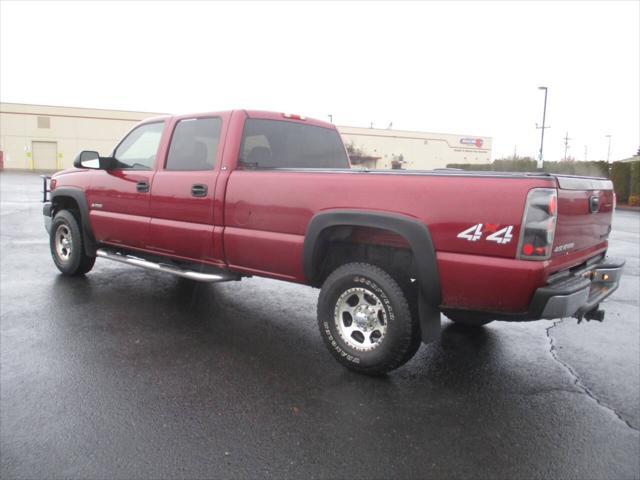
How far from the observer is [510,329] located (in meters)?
4.95

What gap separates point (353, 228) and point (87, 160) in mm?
3701

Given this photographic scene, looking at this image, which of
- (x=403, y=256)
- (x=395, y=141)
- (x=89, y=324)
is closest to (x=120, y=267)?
(x=89, y=324)

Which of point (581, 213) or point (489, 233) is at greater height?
point (581, 213)

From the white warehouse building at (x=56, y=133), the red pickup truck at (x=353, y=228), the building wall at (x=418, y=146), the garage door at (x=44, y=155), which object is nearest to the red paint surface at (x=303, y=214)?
the red pickup truck at (x=353, y=228)

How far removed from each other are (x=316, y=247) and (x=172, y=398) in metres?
1.45

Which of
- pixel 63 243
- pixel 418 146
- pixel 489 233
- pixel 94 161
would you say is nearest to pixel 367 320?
pixel 489 233

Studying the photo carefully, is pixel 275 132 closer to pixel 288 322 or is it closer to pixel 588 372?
pixel 288 322

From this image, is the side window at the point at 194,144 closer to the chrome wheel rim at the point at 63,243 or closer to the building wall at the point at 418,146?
the chrome wheel rim at the point at 63,243

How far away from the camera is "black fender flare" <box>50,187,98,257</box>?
6.00 metres

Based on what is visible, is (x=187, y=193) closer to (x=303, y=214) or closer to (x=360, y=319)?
(x=303, y=214)

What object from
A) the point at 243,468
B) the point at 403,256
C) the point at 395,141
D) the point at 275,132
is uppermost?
the point at 395,141

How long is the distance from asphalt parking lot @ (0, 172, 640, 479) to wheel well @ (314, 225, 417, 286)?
752 mm

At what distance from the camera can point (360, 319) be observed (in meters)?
3.75

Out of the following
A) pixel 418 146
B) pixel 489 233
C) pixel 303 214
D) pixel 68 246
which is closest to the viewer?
pixel 489 233
